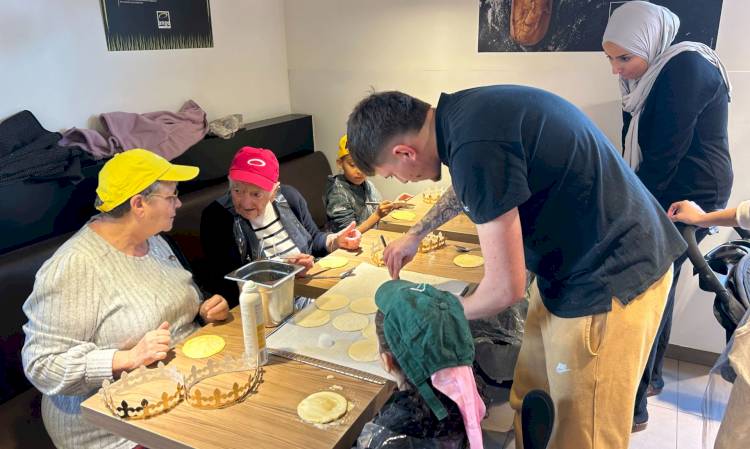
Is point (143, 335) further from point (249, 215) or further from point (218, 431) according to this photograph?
point (249, 215)

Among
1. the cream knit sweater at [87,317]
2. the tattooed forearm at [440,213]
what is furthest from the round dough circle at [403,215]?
the cream knit sweater at [87,317]

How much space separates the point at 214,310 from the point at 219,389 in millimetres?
379

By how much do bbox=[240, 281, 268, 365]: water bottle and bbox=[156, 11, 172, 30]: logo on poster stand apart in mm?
2062

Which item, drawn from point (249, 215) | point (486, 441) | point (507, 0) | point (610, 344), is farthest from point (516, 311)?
point (507, 0)

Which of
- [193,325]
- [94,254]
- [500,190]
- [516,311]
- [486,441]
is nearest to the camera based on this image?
[500,190]

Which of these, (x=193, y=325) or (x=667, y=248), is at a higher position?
(x=667, y=248)

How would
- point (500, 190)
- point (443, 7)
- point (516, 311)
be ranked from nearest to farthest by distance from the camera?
1. point (500, 190)
2. point (516, 311)
3. point (443, 7)

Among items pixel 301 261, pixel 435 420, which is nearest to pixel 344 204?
pixel 301 261

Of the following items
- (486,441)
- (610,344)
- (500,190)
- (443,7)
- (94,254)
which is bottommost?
(486,441)

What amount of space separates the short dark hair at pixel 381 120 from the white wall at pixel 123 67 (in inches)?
68.8

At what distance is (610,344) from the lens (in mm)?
1306

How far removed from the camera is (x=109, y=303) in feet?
4.88

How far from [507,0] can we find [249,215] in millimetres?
1949

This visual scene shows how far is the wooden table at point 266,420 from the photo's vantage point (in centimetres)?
113
